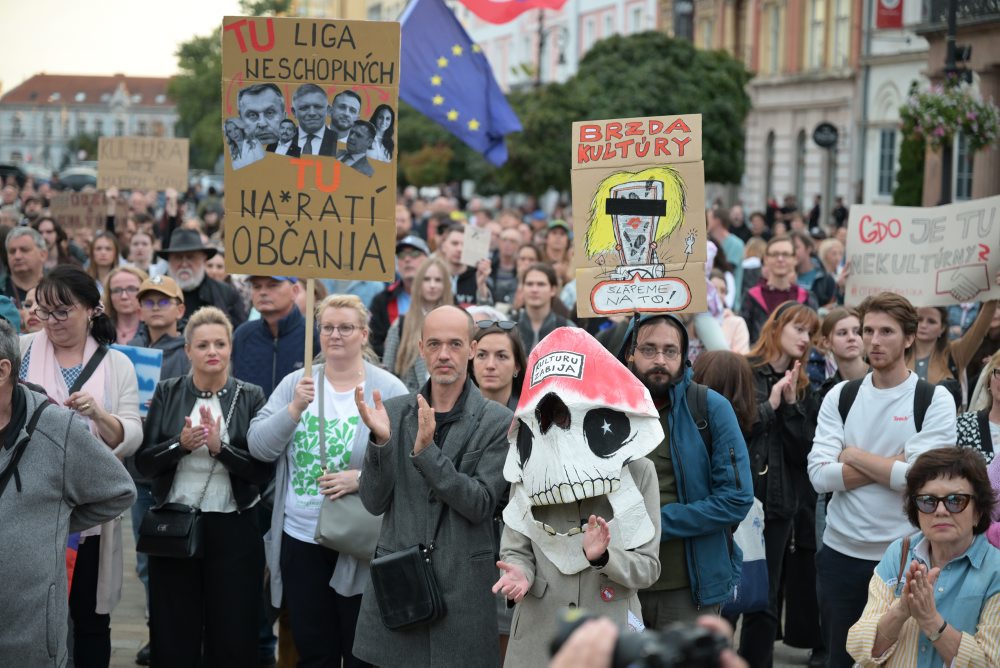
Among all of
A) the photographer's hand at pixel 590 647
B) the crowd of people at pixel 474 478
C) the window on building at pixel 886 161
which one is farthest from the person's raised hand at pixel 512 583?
the window on building at pixel 886 161

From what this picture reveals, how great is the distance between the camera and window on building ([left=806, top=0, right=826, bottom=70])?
4145cm

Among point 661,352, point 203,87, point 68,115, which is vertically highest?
point 68,115

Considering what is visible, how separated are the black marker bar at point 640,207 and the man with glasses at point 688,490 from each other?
990 millimetres

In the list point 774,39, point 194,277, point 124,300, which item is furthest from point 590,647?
point 774,39

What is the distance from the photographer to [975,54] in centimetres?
2812

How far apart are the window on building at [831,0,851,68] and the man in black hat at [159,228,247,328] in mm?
33328

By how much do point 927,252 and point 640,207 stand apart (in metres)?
3.25

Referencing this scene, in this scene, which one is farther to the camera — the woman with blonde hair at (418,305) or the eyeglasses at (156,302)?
the woman with blonde hair at (418,305)

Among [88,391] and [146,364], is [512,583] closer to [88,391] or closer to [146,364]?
[88,391]

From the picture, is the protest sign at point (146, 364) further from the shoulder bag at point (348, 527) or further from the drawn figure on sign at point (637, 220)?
the drawn figure on sign at point (637, 220)

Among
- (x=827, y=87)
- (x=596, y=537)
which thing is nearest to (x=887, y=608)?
(x=596, y=537)

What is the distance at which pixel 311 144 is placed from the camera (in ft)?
20.7

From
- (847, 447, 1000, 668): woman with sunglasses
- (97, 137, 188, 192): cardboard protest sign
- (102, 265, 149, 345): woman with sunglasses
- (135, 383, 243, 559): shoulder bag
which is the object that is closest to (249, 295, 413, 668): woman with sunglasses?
(135, 383, 243, 559): shoulder bag

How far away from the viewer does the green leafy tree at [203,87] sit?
86.0m
